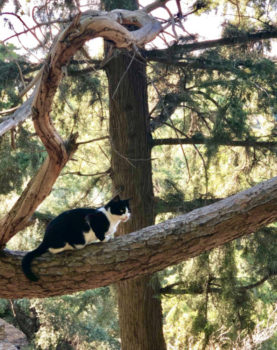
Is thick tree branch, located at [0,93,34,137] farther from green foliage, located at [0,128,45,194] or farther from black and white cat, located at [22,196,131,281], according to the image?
green foliage, located at [0,128,45,194]

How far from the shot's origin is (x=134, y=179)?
21.3ft

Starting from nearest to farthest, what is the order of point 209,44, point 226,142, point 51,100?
point 51,100
point 226,142
point 209,44

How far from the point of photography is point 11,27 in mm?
4074

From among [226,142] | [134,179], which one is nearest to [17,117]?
[134,179]

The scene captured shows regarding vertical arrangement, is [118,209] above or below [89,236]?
above

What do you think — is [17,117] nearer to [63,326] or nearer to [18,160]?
[18,160]

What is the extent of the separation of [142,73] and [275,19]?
1.91 m

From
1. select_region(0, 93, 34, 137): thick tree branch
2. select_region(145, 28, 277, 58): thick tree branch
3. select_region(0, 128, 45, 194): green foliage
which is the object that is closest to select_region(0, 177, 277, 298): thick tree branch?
select_region(0, 93, 34, 137): thick tree branch

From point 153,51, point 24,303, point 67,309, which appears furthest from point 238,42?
point 24,303

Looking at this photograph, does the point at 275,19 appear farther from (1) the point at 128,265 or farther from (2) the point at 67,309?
(2) the point at 67,309

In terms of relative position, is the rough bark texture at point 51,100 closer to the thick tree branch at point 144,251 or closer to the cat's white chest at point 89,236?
the thick tree branch at point 144,251

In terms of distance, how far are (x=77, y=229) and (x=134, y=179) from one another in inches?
105

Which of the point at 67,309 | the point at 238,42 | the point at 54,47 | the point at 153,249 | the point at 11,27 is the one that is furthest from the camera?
the point at 67,309

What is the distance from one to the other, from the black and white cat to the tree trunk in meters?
2.01
